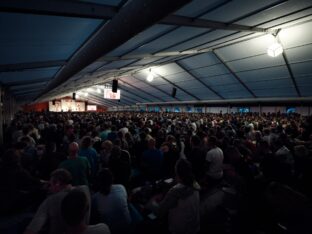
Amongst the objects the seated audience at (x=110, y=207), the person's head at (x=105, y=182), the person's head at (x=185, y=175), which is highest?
the person's head at (x=185, y=175)

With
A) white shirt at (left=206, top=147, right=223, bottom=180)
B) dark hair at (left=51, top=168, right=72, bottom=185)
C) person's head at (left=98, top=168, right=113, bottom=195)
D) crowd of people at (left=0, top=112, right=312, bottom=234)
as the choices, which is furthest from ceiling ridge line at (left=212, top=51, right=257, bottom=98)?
dark hair at (left=51, top=168, right=72, bottom=185)

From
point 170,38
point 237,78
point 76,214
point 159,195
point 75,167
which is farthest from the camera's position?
point 237,78

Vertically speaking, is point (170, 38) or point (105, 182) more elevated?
Answer: point (170, 38)

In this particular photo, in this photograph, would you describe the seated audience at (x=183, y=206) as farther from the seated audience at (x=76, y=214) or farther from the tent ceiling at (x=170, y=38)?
the tent ceiling at (x=170, y=38)

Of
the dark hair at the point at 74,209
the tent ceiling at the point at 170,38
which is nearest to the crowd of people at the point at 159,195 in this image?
the dark hair at the point at 74,209

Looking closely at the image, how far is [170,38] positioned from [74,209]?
7.04 meters

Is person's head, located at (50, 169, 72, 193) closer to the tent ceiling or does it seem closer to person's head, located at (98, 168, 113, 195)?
person's head, located at (98, 168, 113, 195)

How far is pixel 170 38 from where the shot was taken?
7.51 m

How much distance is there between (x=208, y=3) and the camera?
209 inches

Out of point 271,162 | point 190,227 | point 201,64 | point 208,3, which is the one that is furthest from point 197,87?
point 190,227

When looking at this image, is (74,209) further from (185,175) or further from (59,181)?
(185,175)

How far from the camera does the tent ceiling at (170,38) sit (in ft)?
10.2

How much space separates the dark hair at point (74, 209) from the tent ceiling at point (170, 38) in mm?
2310

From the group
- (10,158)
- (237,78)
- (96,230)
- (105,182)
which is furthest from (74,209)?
(237,78)
